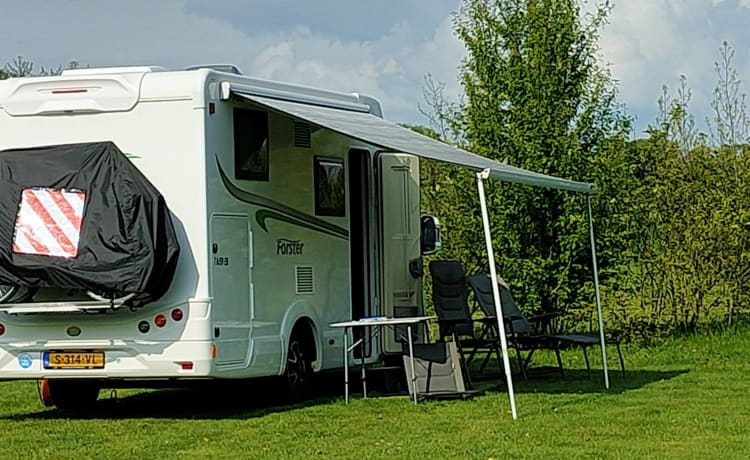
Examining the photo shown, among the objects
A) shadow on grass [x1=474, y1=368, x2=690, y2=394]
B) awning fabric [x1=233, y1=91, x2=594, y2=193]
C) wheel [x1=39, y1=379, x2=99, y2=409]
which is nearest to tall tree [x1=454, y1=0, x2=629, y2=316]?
shadow on grass [x1=474, y1=368, x2=690, y2=394]

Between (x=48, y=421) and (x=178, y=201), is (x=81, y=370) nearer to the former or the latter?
(x=48, y=421)

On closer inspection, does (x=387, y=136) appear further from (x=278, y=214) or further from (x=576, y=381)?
(x=576, y=381)

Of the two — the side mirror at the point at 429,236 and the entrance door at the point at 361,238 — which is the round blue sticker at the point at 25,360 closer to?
the entrance door at the point at 361,238

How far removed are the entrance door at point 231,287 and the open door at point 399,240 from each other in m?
2.24

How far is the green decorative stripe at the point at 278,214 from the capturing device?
9.97m

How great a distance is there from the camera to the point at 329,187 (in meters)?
11.3

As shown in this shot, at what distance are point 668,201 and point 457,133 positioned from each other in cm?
265

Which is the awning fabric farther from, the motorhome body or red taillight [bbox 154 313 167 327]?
red taillight [bbox 154 313 167 327]

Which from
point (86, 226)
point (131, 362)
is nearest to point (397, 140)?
point (86, 226)

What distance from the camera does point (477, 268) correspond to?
1584 centimetres

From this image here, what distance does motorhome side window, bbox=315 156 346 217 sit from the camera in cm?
1113

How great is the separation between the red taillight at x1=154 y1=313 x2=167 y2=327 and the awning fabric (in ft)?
5.69

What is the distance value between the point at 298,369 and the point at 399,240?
1971 mm

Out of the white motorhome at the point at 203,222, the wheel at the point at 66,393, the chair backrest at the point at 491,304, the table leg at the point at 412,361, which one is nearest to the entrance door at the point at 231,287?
the white motorhome at the point at 203,222
